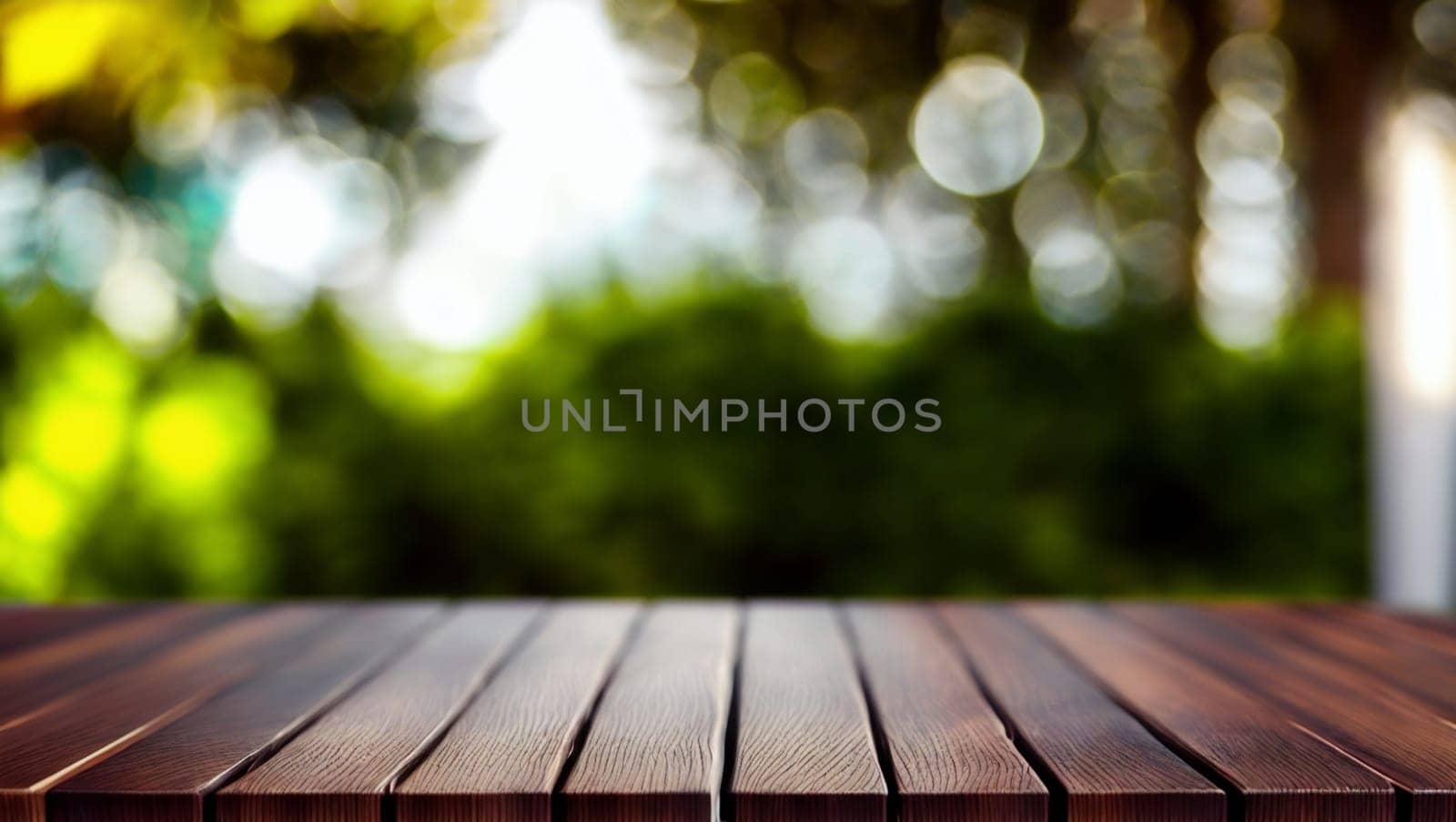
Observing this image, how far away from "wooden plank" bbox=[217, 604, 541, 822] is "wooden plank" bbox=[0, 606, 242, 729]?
0.39 m

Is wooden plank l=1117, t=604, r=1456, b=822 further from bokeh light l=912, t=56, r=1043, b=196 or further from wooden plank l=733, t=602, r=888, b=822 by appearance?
bokeh light l=912, t=56, r=1043, b=196

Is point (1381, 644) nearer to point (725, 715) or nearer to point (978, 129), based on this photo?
point (725, 715)

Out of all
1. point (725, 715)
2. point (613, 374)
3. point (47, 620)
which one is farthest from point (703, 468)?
point (725, 715)

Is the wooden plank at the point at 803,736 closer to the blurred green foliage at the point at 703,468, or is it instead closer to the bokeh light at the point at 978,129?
the blurred green foliage at the point at 703,468

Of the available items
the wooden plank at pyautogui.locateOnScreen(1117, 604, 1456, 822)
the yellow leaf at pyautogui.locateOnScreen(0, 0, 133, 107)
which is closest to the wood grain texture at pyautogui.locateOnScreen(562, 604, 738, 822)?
the wooden plank at pyautogui.locateOnScreen(1117, 604, 1456, 822)

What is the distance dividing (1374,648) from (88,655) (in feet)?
6.31

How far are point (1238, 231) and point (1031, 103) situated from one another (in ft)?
4.44

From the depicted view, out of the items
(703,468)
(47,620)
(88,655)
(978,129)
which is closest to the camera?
(88,655)

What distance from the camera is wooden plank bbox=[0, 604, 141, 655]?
169cm

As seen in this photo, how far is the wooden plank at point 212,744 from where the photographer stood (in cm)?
100

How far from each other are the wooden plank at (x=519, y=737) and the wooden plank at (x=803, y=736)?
6.5 inches

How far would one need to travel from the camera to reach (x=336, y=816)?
0.99 meters

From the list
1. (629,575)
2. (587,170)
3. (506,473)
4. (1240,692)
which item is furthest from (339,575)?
(1240,692)

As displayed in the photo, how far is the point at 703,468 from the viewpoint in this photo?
361cm
